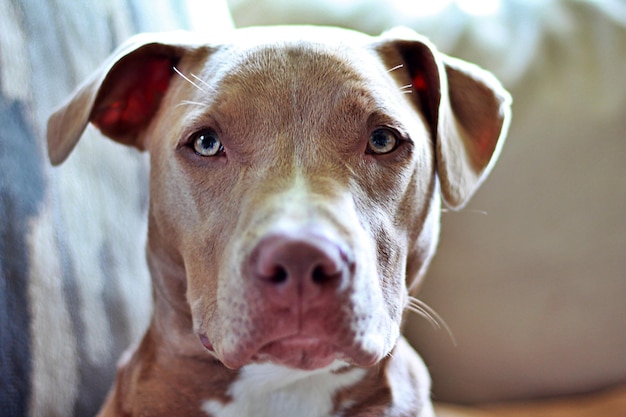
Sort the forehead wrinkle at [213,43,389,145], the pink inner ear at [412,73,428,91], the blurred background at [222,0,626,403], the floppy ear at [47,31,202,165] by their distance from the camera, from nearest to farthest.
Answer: the forehead wrinkle at [213,43,389,145], the floppy ear at [47,31,202,165], the pink inner ear at [412,73,428,91], the blurred background at [222,0,626,403]

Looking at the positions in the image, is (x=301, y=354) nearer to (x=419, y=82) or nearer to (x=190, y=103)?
(x=190, y=103)

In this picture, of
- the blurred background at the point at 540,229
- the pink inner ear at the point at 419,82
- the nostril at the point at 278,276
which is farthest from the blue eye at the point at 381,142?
the blurred background at the point at 540,229

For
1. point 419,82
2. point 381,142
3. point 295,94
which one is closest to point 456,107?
point 419,82

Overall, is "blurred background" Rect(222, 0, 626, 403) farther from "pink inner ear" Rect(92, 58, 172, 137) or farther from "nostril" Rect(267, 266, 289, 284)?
"nostril" Rect(267, 266, 289, 284)

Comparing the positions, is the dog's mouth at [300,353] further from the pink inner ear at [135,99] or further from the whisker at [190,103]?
the pink inner ear at [135,99]

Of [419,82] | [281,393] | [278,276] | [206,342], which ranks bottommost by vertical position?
[281,393]

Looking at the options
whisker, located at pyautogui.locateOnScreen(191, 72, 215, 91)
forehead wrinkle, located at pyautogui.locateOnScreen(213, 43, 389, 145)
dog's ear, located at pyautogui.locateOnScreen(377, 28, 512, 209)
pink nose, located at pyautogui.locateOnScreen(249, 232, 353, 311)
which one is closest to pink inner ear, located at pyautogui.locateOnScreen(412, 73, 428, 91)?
dog's ear, located at pyautogui.locateOnScreen(377, 28, 512, 209)

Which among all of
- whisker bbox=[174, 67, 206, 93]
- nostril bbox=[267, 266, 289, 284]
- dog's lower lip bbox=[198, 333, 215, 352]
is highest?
whisker bbox=[174, 67, 206, 93]

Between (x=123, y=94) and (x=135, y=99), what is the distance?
33 millimetres

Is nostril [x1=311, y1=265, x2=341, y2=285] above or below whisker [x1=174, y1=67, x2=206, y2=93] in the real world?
below

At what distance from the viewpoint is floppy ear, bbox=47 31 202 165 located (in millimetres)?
1636

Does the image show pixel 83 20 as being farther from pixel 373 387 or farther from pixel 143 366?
pixel 373 387

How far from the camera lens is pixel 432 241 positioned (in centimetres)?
177

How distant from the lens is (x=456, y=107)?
1.74 metres
